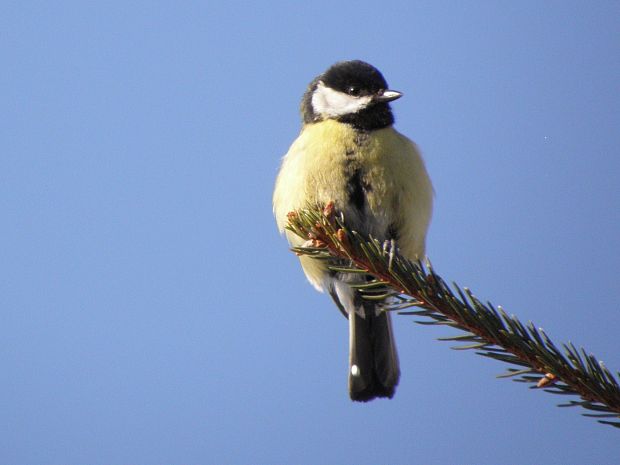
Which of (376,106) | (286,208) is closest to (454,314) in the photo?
(286,208)

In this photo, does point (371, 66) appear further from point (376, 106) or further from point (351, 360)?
point (351, 360)

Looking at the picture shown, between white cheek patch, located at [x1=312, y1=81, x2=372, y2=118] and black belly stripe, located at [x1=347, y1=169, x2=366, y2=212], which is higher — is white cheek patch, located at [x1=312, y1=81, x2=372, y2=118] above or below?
above

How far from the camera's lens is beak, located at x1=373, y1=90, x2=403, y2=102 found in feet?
12.3

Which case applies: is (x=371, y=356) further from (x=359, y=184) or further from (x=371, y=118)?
(x=371, y=118)

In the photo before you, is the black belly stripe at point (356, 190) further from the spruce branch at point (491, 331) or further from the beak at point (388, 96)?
the spruce branch at point (491, 331)

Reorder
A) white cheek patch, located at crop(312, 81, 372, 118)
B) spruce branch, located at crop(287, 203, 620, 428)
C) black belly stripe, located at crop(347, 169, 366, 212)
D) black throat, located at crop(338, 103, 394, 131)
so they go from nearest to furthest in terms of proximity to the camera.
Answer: spruce branch, located at crop(287, 203, 620, 428), black belly stripe, located at crop(347, 169, 366, 212), black throat, located at crop(338, 103, 394, 131), white cheek patch, located at crop(312, 81, 372, 118)

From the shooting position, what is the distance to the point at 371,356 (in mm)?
3822

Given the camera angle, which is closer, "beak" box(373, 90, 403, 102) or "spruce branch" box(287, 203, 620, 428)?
"spruce branch" box(287, 203, 620, 428)

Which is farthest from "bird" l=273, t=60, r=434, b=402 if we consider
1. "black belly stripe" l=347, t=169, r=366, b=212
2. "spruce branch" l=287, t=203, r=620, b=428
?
"spruce branch" l=287, t=203, r=620, b=428

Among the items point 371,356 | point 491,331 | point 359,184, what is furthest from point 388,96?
point 491,331

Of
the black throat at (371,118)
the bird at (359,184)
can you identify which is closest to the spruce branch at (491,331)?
the bird at (359,184)

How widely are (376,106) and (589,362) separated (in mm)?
A: 2400

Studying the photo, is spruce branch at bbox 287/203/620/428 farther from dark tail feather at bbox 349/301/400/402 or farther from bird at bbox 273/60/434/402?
dark tail feather at bbox 349/301/400/402

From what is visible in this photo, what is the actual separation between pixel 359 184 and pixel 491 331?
65.2 inches
